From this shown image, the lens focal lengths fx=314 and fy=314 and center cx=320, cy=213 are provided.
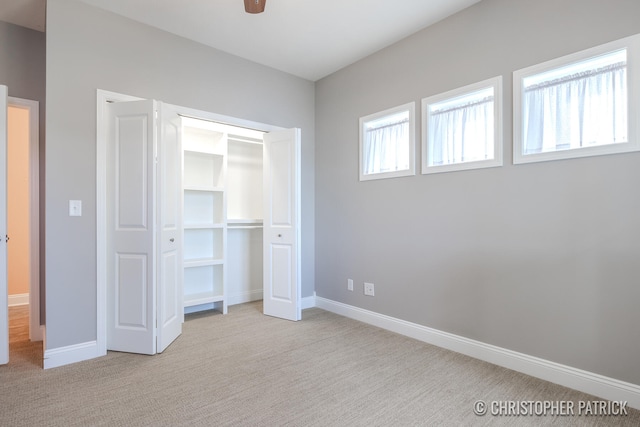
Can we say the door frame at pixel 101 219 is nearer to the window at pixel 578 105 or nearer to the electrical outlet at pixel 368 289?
the electrical outlet at pixel 368 289

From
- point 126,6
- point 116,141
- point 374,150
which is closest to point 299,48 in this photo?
point 374,150

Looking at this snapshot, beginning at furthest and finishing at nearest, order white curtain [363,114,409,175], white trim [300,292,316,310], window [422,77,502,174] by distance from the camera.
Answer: white trim [300,292,316,310], white curtain [363,114,409,175], window [422,77,502,174]

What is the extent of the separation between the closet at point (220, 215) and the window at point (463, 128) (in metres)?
2.39

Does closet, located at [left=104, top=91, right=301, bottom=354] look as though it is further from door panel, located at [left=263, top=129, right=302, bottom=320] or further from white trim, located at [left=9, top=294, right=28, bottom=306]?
white trim, located at [left=9, top=294, right=28, bottom=306]

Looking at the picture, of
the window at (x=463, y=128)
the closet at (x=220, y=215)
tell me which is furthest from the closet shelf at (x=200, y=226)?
the window at (x=463, y=128)

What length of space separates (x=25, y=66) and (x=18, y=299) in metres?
3.22

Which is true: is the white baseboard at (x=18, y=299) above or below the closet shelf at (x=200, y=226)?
below

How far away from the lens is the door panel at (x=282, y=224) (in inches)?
144

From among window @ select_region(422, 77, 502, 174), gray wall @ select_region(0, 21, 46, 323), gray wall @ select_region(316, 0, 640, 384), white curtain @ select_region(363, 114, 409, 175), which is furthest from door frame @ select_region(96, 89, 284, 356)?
window @ select_region(422, 77, 502, 174)

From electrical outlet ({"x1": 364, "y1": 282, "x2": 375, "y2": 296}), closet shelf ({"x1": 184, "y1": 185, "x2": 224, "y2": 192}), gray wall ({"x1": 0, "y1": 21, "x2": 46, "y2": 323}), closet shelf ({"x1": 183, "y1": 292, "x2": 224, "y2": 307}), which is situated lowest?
closet shelf ({"x1": 183, "y1": 292, "x2": 224, "y2": 307})

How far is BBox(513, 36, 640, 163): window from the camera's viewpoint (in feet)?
6.57

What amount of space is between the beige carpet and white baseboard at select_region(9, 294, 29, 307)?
7.05 ft

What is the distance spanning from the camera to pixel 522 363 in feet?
7.87

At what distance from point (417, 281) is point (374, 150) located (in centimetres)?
153
